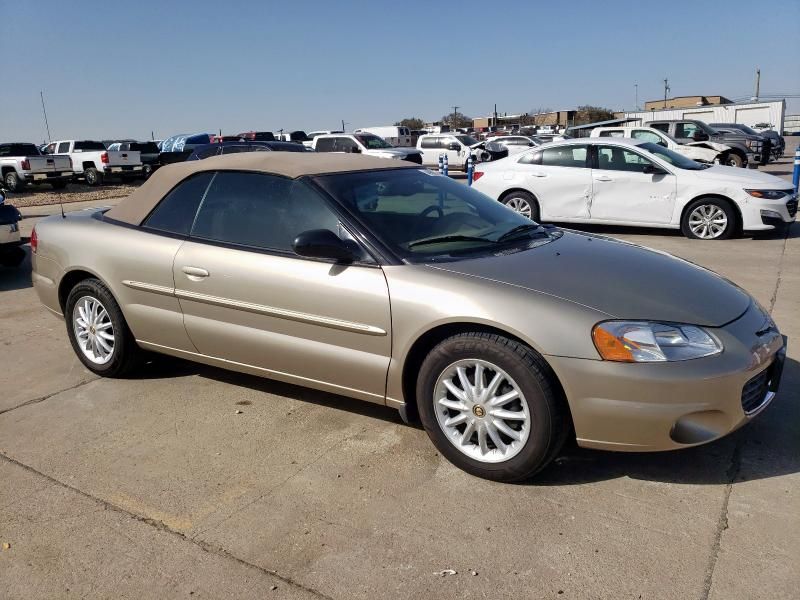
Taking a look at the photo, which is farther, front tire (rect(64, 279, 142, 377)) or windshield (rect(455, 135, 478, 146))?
windshield (rect(455, 135, 478, 146))

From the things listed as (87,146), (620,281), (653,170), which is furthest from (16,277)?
(87,146)

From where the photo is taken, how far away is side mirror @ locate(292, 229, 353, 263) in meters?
3.38

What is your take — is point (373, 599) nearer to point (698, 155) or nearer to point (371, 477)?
point (371, 477)

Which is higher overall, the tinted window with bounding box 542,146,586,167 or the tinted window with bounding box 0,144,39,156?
the tinted window with bounding box 0,144,39,156

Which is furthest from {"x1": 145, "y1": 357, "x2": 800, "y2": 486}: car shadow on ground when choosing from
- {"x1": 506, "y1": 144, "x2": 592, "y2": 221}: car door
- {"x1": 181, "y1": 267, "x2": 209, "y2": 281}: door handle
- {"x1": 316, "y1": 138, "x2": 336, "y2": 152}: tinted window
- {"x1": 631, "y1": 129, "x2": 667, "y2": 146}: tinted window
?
{"x1": 316, "y1": 138, "x2": 336, "y2": 152}: tinted window

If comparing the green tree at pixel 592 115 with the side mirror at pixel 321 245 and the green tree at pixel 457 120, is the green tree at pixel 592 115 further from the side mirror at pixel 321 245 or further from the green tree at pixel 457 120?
the side mirror at pixel 321 245

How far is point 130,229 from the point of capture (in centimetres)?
438

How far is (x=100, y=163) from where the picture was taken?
83.5 ft

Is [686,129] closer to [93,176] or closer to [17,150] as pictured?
[93,176]

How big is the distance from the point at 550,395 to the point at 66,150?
28341 millimetres

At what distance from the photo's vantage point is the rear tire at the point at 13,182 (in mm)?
22766

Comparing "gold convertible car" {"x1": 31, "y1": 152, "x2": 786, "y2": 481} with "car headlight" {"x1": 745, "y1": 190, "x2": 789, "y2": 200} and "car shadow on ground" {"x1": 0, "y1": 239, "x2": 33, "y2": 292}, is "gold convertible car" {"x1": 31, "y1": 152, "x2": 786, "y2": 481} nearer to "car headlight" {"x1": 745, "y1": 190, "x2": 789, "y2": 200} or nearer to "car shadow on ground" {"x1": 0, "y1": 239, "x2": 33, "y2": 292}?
"car shadow on ground" {"x1": 0, "y1": 239, "x2": 33, "y2": 292}

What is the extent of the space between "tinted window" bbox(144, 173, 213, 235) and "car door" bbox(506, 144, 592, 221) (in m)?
7.15

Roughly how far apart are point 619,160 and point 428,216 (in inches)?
273
